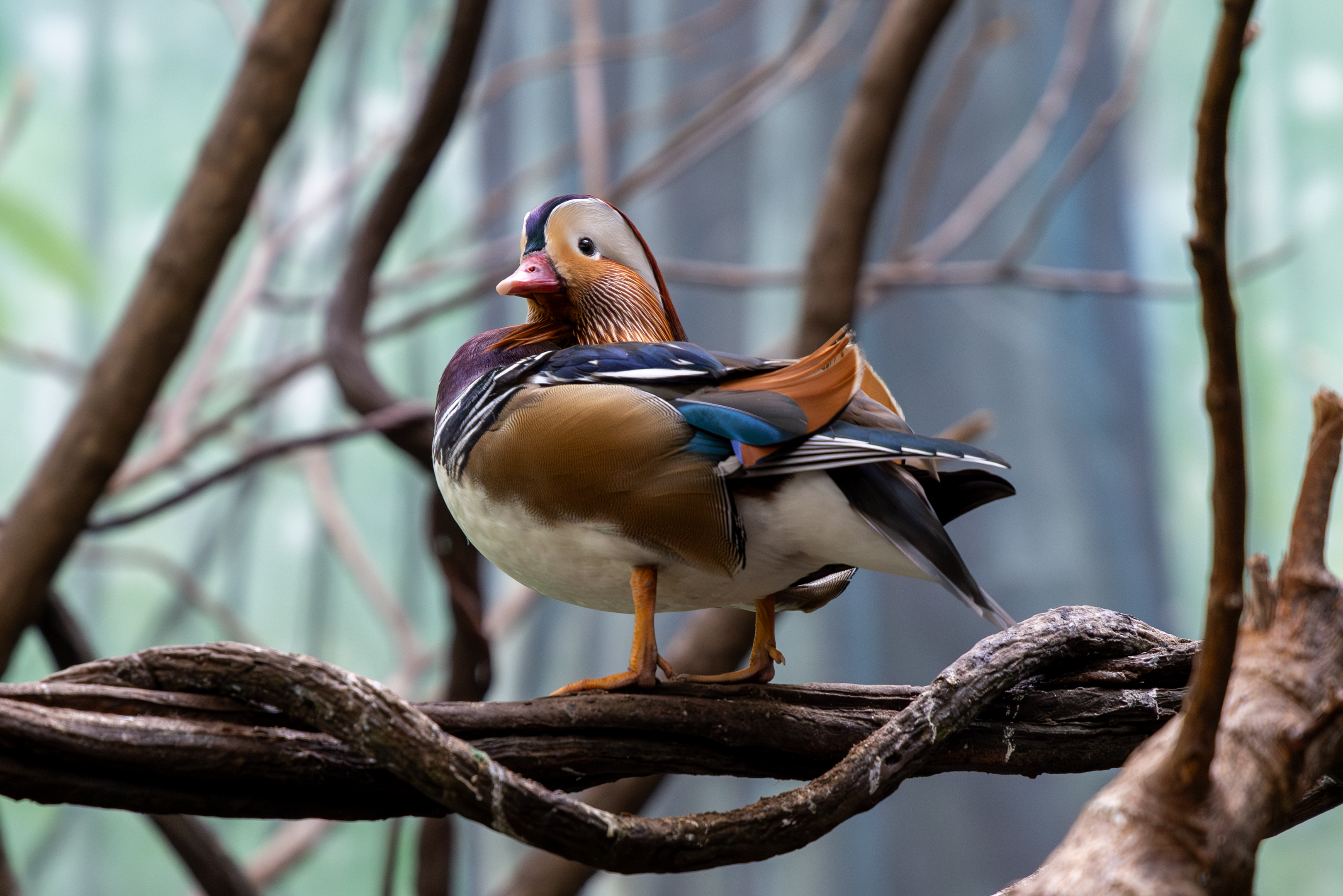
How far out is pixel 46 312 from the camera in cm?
197

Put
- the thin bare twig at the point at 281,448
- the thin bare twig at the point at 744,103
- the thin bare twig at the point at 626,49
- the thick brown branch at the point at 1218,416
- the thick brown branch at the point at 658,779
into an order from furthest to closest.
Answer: the thin bare twig at the point at 626,49 < the thin bare twig at the point at 744,103 < the thick brown branch at the point at 658,779 < the thin bare twig at the point at 281,448 < the thick brown branch at the point at 1218,416

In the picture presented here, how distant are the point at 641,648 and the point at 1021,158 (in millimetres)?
1377

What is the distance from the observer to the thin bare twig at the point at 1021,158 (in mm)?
1546

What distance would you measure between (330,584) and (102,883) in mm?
633

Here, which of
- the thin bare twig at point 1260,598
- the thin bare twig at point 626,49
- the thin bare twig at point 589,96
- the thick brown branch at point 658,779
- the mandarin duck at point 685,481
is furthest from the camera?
the thin bare twig at point 626,49

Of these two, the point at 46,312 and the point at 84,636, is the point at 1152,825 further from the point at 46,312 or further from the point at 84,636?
the point at 46,312

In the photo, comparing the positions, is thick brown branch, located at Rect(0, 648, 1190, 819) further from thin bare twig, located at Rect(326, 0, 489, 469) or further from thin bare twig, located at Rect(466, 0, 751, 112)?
thin bare twig, located at Rect(466, 0, 751, 112)

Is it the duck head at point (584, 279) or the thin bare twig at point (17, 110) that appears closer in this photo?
the duck head at point (584, 279)

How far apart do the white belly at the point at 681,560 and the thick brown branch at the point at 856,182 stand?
22.9 inches

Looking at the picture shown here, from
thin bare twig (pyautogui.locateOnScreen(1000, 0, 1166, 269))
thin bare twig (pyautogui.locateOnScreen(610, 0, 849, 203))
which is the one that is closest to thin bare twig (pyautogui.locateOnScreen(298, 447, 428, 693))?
thin bare twig (pyautogui.locateOnScreen(610, 0, 849, 203))

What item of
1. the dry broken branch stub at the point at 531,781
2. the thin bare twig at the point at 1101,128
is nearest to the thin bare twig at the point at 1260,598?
the dry broken branch stub at the point at 531,781

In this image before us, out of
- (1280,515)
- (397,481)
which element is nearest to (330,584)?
(397,481)

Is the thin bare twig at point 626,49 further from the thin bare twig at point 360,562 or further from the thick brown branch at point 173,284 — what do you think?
the thick brown branch at point 173,284

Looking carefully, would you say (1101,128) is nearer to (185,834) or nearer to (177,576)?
(185,834)
